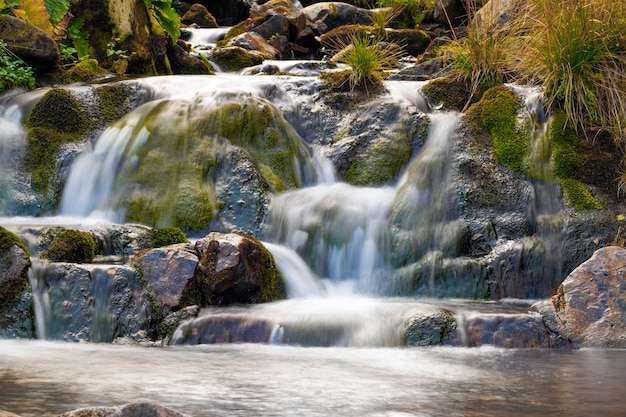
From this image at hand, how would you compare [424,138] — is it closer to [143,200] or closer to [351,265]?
[351,265]

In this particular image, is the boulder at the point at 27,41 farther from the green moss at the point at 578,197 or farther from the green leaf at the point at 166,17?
the green moss at the point at 578,197

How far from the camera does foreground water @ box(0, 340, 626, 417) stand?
3.28 m

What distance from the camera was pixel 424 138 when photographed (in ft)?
26.4

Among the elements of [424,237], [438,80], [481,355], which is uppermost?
[438,80]

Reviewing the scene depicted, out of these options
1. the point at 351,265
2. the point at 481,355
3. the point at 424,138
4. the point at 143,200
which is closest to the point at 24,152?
the point at 143,200

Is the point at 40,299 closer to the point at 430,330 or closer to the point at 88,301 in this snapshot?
the point at 88,301

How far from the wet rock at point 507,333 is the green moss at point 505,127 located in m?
2.46

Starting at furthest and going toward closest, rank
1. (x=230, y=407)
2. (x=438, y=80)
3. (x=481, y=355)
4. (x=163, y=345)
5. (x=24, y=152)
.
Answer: (x=438, y=80) < (x=24, y=152) < (x=163, y=345) < (x=481, y=355) < (x=230, y=407)

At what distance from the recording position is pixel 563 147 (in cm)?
740

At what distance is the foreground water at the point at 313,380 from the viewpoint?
3281 millimetres

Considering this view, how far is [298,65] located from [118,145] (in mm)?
4179

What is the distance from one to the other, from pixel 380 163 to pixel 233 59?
15.4ft

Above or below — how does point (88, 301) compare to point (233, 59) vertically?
below

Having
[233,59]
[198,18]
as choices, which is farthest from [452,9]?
[198,18]
